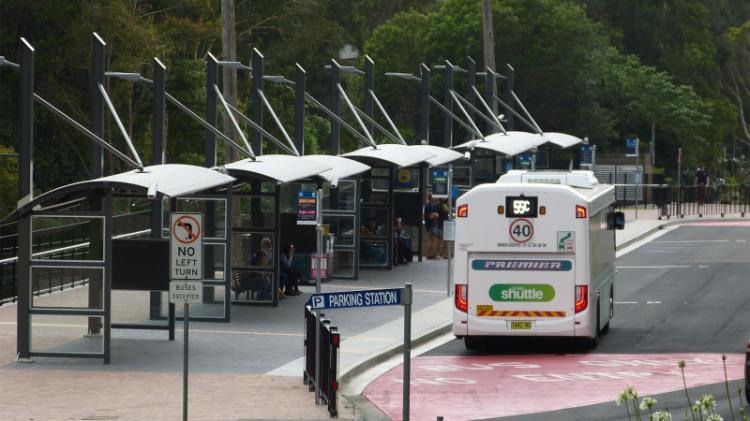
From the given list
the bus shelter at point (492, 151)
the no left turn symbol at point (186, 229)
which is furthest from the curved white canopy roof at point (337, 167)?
the no left turn symbol at point (186, 229)

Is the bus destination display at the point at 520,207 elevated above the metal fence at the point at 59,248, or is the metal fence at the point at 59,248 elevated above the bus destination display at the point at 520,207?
the bus destination display at the point at 520,207

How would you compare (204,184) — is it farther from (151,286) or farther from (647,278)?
(647,278)

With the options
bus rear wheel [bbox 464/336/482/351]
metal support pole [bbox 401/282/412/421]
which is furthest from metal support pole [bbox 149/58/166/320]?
metal support pole [bbox 401/282/412/421]

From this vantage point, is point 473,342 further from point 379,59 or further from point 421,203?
point 379,59

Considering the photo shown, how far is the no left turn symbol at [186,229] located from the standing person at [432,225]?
81.6 feet

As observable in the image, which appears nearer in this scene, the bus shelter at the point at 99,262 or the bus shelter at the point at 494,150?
the bus shelter at the point at 99,262

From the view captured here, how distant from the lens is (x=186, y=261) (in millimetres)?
18188

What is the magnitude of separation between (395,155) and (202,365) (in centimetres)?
1601

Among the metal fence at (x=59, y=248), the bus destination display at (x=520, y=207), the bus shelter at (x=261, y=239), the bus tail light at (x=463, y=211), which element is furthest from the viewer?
the metal fence at (x=59, y=248)

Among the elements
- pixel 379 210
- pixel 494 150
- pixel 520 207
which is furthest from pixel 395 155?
pixel 520 207

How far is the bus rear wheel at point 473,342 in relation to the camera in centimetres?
2550

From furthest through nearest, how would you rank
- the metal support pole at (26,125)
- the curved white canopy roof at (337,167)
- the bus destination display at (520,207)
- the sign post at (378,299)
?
the curved white canopy roof at (337,167) < the bus destination display at (520,207) < the metal support pole at (26,125) < the sign post at (378,299)

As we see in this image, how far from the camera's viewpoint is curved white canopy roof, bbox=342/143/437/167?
124 ft

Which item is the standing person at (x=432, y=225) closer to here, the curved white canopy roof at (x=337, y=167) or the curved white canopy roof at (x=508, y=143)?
the curved white canopy roof at (x=508, y=143)
